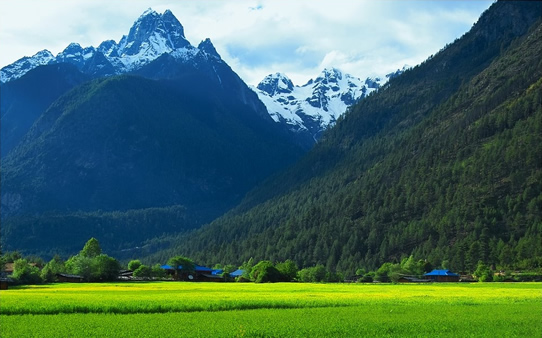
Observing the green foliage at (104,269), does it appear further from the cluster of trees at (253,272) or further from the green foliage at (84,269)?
the green foliage at (84,269)

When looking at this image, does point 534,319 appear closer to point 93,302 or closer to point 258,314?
point 258,314

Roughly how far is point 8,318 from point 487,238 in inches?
6468

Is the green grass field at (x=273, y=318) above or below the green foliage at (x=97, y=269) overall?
below

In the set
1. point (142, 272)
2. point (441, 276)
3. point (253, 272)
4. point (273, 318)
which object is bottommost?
point (273, 318)

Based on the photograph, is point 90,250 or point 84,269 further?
point 90,250

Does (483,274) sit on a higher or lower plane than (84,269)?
lower

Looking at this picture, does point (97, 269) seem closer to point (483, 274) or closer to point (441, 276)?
point (441, 276)

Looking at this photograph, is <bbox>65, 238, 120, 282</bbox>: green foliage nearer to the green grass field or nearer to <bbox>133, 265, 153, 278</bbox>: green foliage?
<bbox>133, 265, 153, 278</bbox>: green foliage

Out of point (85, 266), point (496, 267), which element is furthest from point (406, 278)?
point (85, 266)

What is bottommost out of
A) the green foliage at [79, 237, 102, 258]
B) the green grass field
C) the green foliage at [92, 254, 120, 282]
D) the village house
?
the green grass field

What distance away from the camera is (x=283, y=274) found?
6791 inches

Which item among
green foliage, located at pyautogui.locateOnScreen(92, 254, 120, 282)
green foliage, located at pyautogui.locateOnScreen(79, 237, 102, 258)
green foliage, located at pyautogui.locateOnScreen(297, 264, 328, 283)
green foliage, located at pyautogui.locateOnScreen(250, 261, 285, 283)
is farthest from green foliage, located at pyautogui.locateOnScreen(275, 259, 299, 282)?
green foliage, located at pyautogui.locateOnScreen(79, 237, 102, 258)

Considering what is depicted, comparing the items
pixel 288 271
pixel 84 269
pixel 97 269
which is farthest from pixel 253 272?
pixel 84 269

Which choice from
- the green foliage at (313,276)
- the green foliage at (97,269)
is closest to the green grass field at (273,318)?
the green foliage at (97,269)
